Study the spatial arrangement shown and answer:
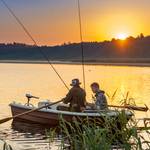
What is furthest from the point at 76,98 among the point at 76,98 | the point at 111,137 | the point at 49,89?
the point at 49,89

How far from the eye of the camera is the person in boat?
56.9 feet

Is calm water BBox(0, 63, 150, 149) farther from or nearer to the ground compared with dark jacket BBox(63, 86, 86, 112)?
farther from the ground

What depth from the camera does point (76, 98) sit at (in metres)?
17.4

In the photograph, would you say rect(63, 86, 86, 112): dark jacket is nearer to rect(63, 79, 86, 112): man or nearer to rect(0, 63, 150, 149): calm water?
rect(63, 79, 86, 112): man

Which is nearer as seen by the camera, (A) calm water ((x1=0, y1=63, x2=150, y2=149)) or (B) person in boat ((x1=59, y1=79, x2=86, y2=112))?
(B) person in boat ((x1=59, y1=79, x2=86, y2=112))

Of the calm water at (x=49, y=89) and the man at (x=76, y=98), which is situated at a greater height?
the calm water at (x=49, y=89)

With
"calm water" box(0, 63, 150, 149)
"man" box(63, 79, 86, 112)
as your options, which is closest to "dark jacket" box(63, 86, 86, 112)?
"man" box(63, 79, 86, 112)

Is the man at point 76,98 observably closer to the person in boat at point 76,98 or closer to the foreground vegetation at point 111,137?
the person in boat at point 76,98

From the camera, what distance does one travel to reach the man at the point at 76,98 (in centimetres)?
1733

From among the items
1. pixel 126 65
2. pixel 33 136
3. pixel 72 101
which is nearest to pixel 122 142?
pixel 72 101

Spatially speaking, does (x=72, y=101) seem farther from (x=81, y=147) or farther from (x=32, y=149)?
(x=81, y=147)

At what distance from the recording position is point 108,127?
20.4 feet

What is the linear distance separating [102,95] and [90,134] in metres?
9.97

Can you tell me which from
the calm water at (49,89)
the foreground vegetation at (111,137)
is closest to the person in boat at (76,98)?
the calm water at (49,89)
